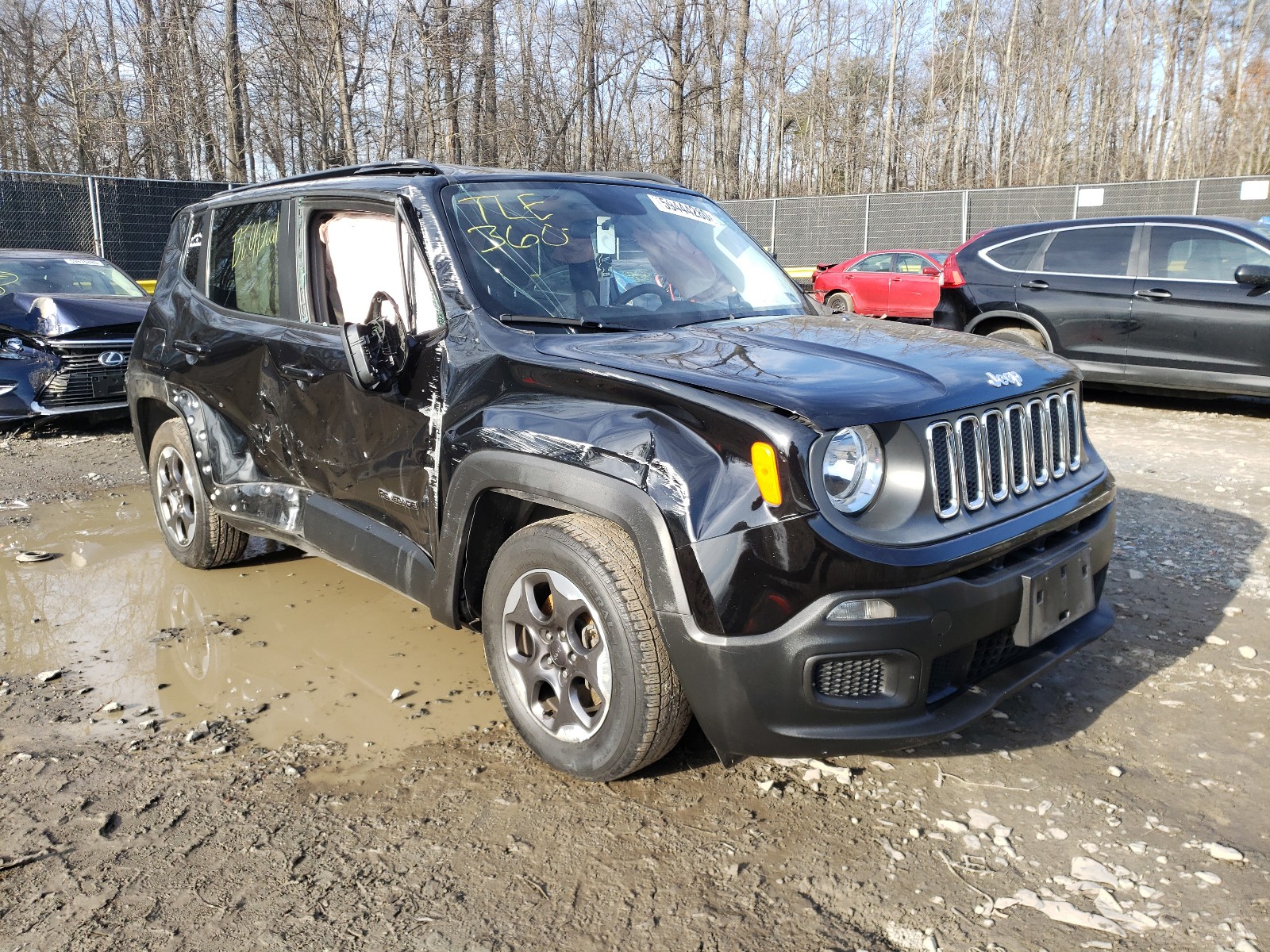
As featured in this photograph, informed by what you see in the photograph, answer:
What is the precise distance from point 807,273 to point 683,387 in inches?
878

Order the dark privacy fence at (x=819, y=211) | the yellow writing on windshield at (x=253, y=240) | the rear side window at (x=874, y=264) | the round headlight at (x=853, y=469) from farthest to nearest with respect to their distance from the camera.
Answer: the rear side window at (x=874, y=264), the dark privacy fence at (x=819, y=211), the yellow writing on windshield at (x=253, y=240), the round headlight at (x=853, y=469)

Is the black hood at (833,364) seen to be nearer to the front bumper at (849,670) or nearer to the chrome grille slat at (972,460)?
the chrome grille slat at (972,460)

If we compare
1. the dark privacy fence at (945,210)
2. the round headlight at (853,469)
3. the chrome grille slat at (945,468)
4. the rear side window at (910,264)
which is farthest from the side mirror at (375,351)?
the dark privacy fence at (945,210)

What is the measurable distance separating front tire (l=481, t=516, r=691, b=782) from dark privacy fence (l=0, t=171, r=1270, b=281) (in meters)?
14.9

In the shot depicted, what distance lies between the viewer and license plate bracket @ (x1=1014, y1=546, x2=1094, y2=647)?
270cm

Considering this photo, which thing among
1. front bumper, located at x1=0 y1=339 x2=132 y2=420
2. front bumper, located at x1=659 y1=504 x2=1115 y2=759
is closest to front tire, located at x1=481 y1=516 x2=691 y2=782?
front bumper, located at x1=659 y1=504 x2=1115 y2=759

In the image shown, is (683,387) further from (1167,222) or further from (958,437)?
(1167,222)

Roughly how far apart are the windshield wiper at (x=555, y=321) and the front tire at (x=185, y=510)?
225 centimetres

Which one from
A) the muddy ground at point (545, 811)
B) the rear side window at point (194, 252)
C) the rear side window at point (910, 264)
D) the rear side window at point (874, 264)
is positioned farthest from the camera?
the rear side window at point (874, 264)

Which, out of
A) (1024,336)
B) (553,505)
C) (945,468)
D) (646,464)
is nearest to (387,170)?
(553,505)

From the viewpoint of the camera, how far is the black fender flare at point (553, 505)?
2.52 m

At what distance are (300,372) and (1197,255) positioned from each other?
25.6ft

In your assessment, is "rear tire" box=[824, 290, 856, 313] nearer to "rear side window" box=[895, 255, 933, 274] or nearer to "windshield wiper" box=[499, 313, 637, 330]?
"rear side window" box=[895, 255, 933, 274]

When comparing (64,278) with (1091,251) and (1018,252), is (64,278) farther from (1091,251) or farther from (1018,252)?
(1091,251)
